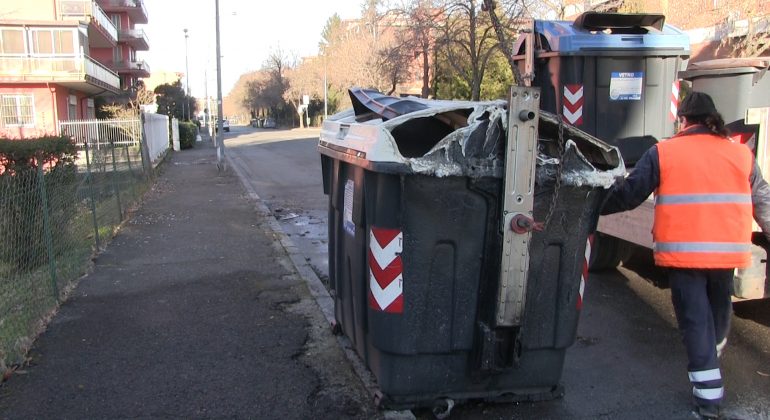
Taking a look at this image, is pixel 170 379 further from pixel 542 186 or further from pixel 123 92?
pixel 123 92

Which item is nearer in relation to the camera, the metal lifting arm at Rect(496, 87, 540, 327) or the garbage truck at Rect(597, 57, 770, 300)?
the metal lifting arm at Rect(496, 87, 540, 327)

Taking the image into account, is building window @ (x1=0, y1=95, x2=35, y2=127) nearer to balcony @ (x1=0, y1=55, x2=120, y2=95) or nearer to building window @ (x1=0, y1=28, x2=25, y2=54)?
balcony @ (x1=0, y1=55, x2=120, y2=95)

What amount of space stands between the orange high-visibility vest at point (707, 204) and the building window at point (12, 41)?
3493 cm

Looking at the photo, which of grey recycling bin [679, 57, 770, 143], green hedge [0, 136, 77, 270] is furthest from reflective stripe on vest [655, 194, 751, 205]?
green hedge [0, 136, 77, 270]

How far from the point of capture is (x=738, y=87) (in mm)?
5961

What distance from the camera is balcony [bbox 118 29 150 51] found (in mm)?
51809

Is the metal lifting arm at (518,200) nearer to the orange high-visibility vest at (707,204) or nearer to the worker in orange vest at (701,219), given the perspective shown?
the worker in orange vest at (701,219)

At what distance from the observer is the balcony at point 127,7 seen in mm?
49562

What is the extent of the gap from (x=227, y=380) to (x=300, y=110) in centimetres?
7258

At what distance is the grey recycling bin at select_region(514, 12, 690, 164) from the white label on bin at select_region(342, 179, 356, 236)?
3716 millimetres

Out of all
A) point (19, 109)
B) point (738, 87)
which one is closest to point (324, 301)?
point (738, 87)

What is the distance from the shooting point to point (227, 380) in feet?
13.3

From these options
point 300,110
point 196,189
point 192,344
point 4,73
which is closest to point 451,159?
point 192,344

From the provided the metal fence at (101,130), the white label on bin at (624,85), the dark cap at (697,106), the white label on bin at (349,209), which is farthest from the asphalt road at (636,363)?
the metal fence at (101,130)
